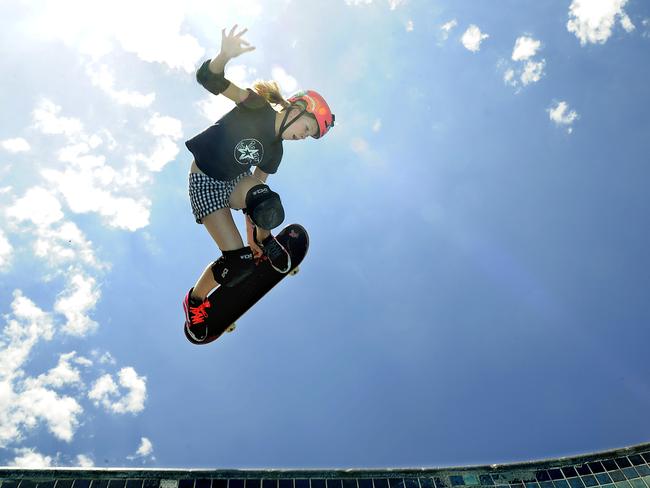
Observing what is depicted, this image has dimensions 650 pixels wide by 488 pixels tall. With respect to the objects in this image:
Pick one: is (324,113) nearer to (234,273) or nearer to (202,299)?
(234,273)

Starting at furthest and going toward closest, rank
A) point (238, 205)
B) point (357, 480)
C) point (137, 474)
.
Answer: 1. point (357, 480)
2. point (137, 474)
3. point (238, 205)

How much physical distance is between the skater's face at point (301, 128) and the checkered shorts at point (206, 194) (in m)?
1.12

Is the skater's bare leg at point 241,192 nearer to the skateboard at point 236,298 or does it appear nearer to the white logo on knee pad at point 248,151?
the white logo on knee pad at point 248,151

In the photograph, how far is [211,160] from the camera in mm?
4551

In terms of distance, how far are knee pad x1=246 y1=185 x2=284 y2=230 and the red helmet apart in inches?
46.0

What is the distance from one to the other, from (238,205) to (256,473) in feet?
38.5

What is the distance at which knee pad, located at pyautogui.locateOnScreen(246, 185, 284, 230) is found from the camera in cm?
467

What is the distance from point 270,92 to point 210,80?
83cm

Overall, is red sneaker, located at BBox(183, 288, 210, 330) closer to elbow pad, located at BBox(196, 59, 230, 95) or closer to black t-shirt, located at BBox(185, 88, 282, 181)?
black t-shirt, located at BBox(185, 88, 282, 181)


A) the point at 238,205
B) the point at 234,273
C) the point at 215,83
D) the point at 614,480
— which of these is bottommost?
the point at 614,480

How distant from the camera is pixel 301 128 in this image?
4.97m

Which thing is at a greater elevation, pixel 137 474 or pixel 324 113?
pixel 324 113

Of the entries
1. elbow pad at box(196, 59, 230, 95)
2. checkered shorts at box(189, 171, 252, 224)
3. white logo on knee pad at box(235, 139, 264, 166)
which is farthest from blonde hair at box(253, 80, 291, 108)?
checkered shorts at box(189, 171, 252, 224)

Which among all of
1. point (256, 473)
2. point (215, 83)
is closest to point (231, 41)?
point (215, 83)
